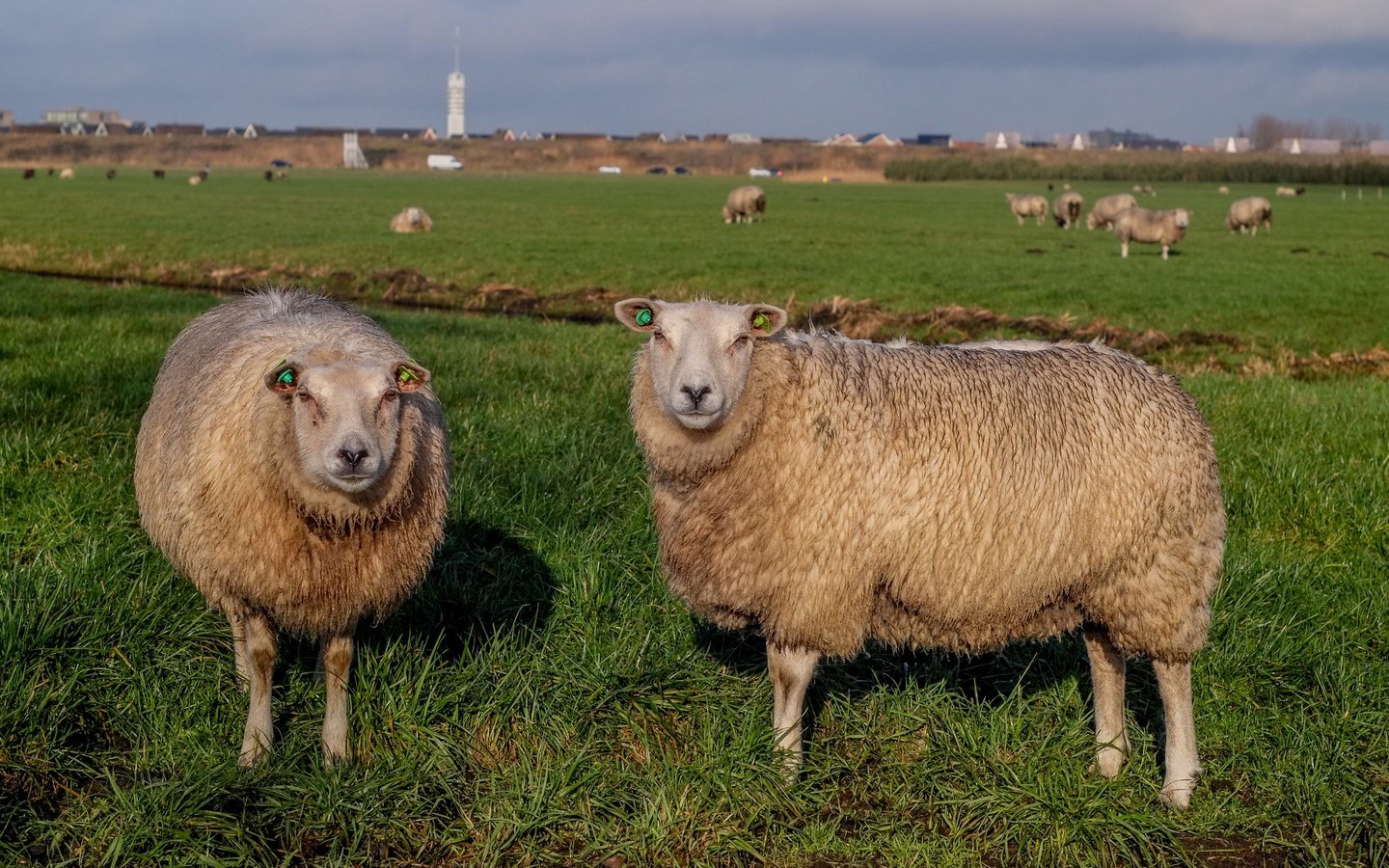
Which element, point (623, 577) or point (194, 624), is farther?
point (623, 577)

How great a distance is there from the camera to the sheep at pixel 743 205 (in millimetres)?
42406

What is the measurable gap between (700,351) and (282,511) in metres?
1.57

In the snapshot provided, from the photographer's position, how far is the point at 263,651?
168 inches

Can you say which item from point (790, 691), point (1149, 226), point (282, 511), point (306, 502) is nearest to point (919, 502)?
point (790, 691)

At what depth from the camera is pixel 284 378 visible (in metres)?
4.04

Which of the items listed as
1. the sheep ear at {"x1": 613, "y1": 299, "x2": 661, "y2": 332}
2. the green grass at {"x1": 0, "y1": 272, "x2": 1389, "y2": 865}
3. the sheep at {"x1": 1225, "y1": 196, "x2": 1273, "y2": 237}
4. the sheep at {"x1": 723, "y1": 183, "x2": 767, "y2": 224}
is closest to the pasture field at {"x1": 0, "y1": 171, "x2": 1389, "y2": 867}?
the green grass at {"x1": 0, "y1": 272, "x2": 1389, "y2": 865}

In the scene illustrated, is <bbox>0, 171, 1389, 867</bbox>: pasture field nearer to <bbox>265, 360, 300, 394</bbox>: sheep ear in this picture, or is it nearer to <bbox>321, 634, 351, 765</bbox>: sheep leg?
<bbox>321, 634, 351, 765</bbox>: sheep leg

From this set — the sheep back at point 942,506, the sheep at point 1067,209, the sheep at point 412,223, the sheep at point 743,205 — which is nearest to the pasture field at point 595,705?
the sheep back at point 942,506

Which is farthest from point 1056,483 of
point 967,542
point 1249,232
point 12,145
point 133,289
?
point 12,145

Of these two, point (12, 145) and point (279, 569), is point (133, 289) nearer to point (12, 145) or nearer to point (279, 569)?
point (279, 569)

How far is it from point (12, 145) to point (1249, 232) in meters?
109

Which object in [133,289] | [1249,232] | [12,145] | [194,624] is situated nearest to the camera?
[194,624]

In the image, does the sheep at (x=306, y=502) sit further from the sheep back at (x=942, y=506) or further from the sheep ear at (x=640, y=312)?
the sheep back at (x=942, y=506)

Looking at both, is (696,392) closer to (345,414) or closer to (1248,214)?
(345,414)
